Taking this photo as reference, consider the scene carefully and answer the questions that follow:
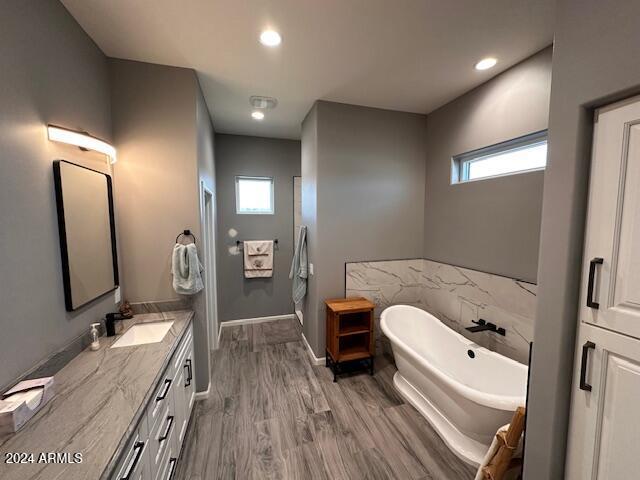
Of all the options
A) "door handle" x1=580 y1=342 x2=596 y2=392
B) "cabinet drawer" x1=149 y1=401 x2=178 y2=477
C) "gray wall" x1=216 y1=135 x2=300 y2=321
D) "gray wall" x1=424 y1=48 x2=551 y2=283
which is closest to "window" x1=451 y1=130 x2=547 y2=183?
"gray wall" x1=424 y1=48 x2=551 y2=283

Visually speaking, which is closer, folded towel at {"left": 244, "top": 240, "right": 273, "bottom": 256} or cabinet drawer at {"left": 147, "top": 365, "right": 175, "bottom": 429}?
cabinet drawer at {"left": 147, "top": 365, "right": 175, "bottom": 429}

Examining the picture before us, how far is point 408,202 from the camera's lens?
10.3ft

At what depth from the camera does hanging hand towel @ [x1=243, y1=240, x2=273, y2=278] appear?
394 cm

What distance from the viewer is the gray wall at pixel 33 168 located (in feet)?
3.59

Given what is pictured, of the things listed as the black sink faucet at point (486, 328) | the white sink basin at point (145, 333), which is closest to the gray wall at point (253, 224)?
the white sink basin at point (145, 333)

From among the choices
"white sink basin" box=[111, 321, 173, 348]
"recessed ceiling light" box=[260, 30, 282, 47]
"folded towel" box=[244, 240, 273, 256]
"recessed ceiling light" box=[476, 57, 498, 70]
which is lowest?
"white sink basin" box=[111, 321, 173, 348]

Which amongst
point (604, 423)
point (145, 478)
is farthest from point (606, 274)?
point (145, 478)

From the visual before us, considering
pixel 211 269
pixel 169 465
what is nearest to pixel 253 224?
pixel 211 269

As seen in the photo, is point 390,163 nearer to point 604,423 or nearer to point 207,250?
point 207,250

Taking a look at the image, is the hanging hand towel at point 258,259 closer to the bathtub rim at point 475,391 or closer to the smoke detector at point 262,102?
the smoke detector at point 262,102

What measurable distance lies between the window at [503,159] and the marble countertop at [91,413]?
280cm

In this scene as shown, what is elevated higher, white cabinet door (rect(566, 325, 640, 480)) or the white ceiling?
the white ceiling

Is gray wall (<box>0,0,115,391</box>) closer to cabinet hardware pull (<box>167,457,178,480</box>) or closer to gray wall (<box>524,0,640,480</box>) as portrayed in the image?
cabinet hardware pull (<box>167,457,178,480</box>)

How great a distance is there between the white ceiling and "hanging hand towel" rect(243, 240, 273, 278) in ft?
6.82
